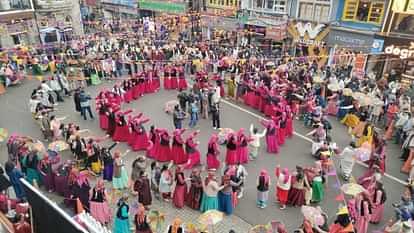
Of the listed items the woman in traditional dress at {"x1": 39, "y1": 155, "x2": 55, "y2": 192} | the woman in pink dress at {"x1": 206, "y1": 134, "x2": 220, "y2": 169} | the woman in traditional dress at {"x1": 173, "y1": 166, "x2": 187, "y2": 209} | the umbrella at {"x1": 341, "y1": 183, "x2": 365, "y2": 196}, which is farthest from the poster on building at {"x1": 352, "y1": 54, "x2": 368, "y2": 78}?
the woman in traditional dress at {"x1": 39, "y1": 155, "x2": 55, "y2": 192}

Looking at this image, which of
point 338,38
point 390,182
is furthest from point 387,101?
point 338,38

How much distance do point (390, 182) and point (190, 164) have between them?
19.7ft

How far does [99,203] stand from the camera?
8094 mm

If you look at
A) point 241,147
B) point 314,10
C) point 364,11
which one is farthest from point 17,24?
point 364,11

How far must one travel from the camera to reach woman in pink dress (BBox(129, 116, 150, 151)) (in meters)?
11.6

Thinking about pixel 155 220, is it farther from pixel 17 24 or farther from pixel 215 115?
pixel 17 24

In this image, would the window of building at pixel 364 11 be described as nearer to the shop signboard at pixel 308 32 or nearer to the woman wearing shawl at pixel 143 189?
the shop signboard at pixel 308 32

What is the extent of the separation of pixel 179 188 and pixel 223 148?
3700 mm

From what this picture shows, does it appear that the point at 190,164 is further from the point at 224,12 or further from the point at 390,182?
the point at 224,12

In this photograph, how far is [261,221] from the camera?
8812mm

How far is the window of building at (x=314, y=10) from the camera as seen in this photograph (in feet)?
67.9

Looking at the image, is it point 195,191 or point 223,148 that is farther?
point 223,148

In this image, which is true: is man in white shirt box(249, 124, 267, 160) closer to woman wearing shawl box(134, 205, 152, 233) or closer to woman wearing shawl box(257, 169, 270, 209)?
woman wearing shawl box(257, 169, 270, 209)

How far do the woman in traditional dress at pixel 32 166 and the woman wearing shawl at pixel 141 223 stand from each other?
3680 millimetres
